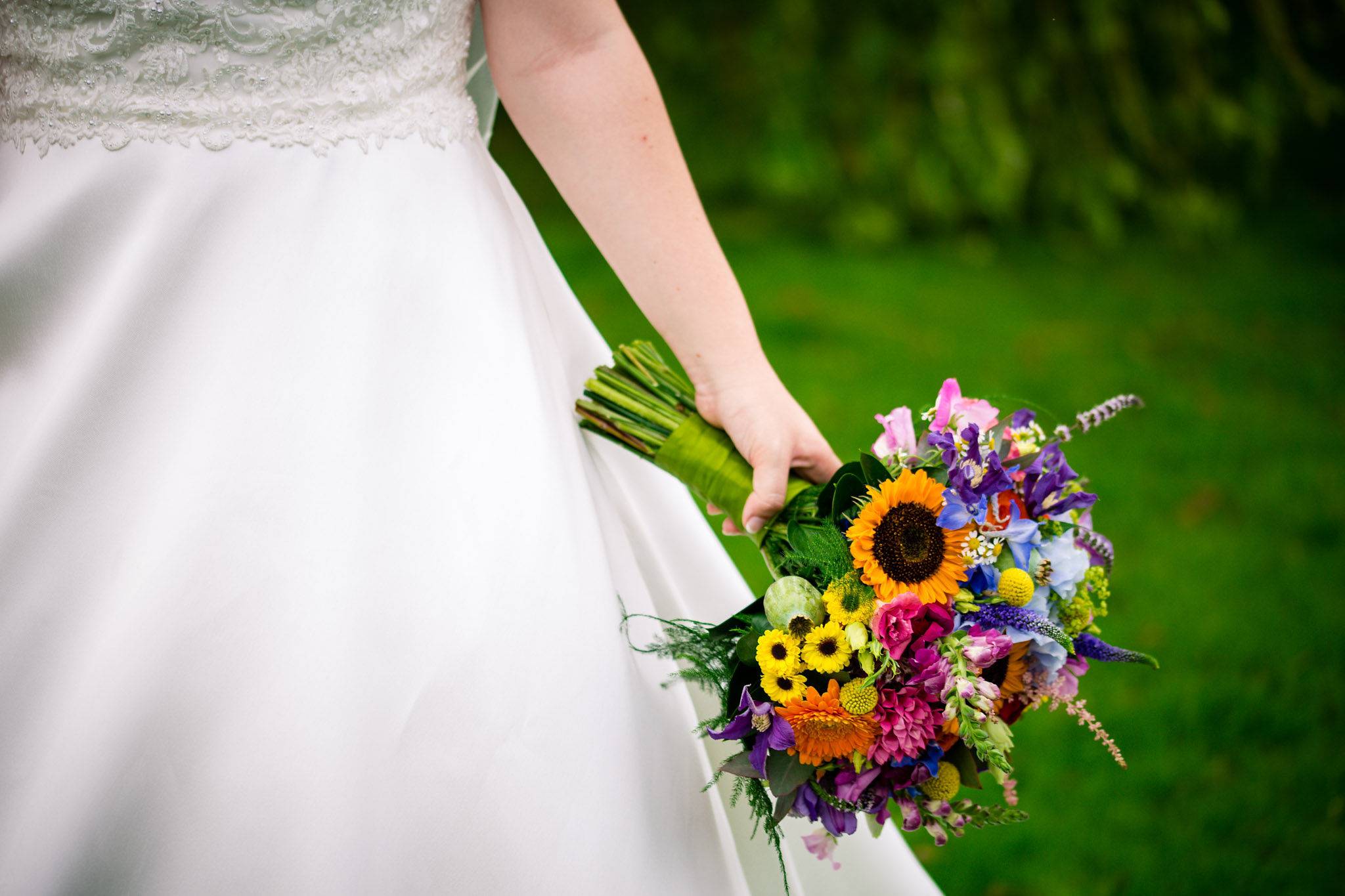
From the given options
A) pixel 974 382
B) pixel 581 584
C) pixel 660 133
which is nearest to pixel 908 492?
pixel 581 584


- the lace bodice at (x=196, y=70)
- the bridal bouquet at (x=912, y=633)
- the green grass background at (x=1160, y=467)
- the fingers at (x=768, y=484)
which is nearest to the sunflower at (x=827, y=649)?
the bridal bouquet at (x=912, y=633)

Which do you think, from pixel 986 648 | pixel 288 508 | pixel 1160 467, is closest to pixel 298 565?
pixel 288 508

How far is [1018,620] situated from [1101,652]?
0.55 ft

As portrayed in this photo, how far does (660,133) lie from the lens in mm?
1325

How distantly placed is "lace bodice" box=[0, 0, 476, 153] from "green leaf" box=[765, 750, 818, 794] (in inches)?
33.5

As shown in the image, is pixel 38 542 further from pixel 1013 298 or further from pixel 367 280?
pixel 1013 298

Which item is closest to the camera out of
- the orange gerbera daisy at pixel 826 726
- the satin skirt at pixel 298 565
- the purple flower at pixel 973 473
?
the satin skirt at pixel 298 565

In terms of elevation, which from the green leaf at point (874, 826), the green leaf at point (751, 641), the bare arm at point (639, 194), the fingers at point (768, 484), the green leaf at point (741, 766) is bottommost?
the green leaf at point (874, 826)

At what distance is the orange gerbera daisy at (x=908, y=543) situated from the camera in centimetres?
117

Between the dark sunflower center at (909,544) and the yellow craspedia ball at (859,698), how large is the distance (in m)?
0.13

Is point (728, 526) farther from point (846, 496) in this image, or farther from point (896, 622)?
point (896, 622)

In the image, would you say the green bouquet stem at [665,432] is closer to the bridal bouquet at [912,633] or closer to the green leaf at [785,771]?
the bridal bouquet at [912,633]

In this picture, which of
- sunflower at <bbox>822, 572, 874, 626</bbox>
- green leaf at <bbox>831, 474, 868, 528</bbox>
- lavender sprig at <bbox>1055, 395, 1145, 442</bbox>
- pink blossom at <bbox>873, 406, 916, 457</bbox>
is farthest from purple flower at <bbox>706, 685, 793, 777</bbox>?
lavender sprig at <bbox>1055, 395, 1145, 442</bbox>

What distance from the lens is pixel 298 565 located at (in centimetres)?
105
